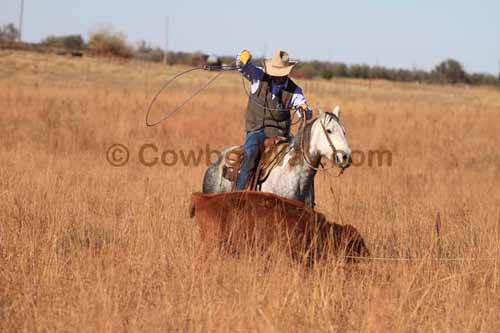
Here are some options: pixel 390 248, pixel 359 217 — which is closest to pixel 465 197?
pixel 359 217

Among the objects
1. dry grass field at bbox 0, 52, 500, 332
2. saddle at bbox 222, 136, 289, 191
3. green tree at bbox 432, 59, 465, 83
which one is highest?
green tree at bbox 432, 59, 465, 83

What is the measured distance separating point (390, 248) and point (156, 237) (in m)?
2.36

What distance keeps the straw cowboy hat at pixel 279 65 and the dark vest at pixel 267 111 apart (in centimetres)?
15

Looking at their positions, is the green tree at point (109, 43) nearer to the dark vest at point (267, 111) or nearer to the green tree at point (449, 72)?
the green tree at point (449, 72)

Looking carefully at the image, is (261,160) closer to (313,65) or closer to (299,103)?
(299,103)

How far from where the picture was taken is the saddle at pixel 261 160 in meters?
7.86

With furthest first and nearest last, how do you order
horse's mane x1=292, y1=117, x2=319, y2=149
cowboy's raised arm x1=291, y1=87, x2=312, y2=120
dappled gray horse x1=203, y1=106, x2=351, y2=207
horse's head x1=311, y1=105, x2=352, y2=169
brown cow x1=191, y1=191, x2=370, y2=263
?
cowboy's raised arm x1=291, y1=87, x2=312, y2=120 → horse's mane x1=292, y1=117, x2=319, y2=149 → dappled gray horse x1=203, y1=106, x2=351, y2=207 → horse's head x1=311, y1=105, x2=352, y2=169 → brown cow x1=191, y1=191, x2=370, y2=263

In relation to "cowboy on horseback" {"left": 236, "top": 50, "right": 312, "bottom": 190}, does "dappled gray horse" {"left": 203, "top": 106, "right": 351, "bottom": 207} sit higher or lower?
lower

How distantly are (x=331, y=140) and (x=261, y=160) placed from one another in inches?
38.6

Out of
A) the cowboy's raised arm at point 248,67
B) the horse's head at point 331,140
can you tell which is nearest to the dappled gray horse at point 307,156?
the horse's head at point 331,140

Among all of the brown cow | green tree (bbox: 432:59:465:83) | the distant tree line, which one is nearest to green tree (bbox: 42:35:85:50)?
the distant tree line

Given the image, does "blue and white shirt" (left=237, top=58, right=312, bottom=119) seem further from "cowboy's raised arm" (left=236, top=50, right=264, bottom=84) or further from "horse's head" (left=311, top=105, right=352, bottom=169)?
"horse's head" (left=311, top=105, right=352, bottom=169)

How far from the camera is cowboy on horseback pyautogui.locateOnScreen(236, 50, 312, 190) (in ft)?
26.8

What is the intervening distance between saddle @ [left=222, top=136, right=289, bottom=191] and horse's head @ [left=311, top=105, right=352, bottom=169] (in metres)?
0.55
